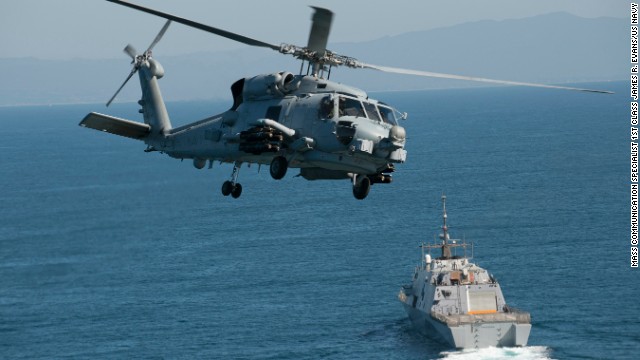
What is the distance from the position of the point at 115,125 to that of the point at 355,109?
35.6 ft

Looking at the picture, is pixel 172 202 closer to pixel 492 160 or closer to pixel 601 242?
pixel 601 242

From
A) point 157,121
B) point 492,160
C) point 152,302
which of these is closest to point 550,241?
point 152,302

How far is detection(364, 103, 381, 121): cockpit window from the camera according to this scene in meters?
34.2

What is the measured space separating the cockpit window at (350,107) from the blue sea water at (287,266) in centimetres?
2301

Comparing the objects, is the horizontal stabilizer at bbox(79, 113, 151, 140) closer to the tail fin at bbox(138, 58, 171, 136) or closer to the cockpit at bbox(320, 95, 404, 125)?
the tail fin at bbox(138, 58, 171, 136)

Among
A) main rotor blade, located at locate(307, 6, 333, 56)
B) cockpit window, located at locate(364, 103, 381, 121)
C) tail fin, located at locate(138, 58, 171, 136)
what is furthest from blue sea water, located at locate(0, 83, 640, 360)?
main rotor blade, located at locate(307, 6, 333, 56)

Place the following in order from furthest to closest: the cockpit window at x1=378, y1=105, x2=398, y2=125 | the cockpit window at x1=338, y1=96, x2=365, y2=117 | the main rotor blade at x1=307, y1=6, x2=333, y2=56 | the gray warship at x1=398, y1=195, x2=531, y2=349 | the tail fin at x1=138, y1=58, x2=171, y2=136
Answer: the gray warship at x1=398, y1=195, x2=531, y2=349, the tail fin at x1=138, y1=58, x2=171, y2=136, the cockpit window at x1=378, y1=105, x2=398, y2=125, the cockpit window at x1=338, y1=96, x2=365, y2=117, the main rotor blade at x1=307, y1=6, x2=333, y2=56

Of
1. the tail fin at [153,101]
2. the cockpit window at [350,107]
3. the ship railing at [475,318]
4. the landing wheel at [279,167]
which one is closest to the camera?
the cockpit window at [350,107]

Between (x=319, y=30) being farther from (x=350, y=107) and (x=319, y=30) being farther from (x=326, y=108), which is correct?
(x=350, y=107)

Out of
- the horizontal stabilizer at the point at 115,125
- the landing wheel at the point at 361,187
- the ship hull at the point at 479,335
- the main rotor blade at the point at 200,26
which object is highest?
the main rotor blade at the point at 200,26

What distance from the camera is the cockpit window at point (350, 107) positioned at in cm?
3416

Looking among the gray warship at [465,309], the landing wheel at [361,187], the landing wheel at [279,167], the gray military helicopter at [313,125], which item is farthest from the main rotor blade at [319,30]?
the gray warship at [465,309]

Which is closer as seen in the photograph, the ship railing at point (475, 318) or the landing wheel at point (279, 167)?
the landing wheel at point (279, 167)

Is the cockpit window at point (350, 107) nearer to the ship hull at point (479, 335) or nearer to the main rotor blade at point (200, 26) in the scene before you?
the main rotor blade at point (200, 26)
